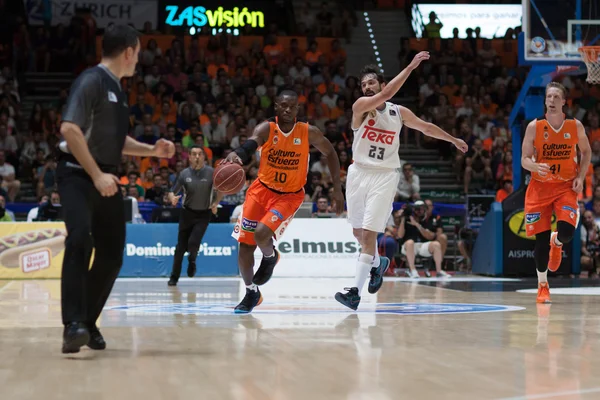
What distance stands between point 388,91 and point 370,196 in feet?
3.85

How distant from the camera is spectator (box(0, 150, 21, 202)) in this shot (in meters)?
18.7

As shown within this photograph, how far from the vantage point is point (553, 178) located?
398 inches

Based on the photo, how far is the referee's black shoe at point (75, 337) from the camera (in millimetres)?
4957

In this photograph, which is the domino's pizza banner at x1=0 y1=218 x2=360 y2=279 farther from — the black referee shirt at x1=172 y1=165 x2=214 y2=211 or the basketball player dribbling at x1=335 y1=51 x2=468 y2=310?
the basketball player dribbling at x1=335 y1=51 x2=468 y2=310

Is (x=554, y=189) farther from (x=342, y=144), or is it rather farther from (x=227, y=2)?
(x=227, y=2)

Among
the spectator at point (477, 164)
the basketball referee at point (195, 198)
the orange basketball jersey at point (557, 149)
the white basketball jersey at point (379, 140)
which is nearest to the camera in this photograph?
the white basketball jersey at point (379, 140)

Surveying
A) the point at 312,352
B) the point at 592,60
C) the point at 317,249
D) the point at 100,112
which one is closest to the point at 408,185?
the point at 317,249

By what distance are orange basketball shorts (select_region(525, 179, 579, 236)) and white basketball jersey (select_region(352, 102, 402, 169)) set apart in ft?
7.81

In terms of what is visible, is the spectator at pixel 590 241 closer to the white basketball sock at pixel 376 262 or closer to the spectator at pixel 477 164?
the spectator at pixel 477 164

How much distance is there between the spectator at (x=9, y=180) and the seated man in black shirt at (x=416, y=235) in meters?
7.77

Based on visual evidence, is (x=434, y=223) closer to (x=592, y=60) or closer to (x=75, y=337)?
(x=592, y=60)

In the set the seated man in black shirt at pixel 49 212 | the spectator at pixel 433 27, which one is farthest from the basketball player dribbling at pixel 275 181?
the spectator at pixel 433 27

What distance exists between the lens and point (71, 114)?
16.8ft

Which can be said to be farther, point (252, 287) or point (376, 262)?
point (376, 262)
